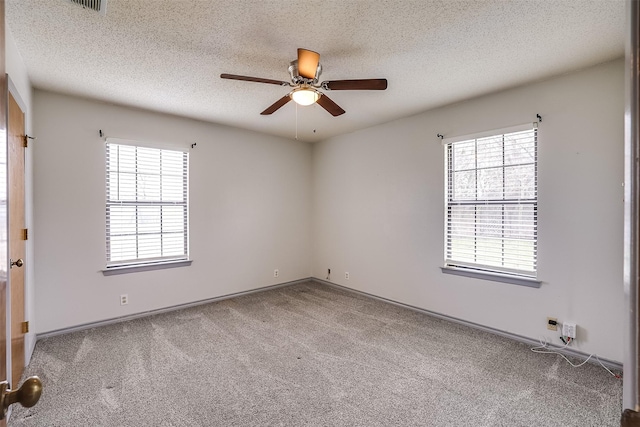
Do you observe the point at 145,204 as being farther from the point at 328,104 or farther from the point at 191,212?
the point at 328,104

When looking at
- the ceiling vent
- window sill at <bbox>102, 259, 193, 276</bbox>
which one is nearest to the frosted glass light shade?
the ceiling vent

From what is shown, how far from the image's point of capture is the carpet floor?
1910 millimetres

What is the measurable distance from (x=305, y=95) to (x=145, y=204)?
2.56 meters

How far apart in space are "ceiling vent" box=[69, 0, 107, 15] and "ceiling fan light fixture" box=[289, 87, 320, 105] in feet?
4.05

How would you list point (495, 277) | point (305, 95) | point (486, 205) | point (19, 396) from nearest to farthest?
point (19, 396) < point (305, 95) < point (495, 277) < point (486, 205)

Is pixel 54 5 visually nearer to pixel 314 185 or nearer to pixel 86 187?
pixel 86 187

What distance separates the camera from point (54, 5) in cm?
179

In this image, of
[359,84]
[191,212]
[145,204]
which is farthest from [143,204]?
[359,84]

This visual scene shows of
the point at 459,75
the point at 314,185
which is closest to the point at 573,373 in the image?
the point at 459,75

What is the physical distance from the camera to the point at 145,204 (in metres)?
3.62

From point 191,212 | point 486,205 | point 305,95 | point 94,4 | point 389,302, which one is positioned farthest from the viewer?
point 389,302

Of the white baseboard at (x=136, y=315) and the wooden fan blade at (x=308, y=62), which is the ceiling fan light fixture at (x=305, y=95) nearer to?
the wooden fan blade at (x=308, y=62)

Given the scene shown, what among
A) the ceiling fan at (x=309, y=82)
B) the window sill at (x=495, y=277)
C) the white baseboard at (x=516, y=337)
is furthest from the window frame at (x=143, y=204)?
the window sill at (x=495, y=277)

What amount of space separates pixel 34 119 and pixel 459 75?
13.6 feet
